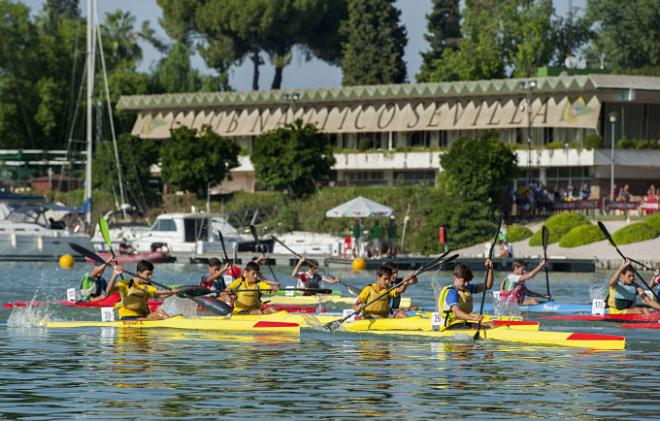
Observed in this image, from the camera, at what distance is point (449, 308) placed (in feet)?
91.6

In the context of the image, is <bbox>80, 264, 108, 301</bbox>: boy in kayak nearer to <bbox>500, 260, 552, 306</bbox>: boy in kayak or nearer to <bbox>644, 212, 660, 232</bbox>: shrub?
<bbox>500, 260, 552, 306</bbox>: boy in kayak

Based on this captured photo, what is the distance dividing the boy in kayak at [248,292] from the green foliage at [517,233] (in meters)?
36.8

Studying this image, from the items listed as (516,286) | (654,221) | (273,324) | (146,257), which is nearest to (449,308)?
(273,324)

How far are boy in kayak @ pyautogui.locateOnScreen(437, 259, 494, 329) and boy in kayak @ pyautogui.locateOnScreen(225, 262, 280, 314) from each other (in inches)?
220

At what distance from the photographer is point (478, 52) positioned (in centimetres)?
10588

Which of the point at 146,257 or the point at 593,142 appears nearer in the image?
the point at 146,257

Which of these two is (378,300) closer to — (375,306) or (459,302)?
(375,306)

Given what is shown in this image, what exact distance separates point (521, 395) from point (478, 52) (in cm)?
8555

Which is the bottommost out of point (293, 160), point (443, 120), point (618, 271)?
point (618, 271)

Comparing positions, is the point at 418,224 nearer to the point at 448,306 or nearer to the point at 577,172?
the point at 577,172

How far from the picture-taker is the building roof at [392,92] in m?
83.1

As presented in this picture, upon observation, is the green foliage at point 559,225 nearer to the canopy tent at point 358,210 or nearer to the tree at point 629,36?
the canopy tent at point 358,210

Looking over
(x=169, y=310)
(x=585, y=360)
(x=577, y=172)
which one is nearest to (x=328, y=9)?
(x=577, y=172)

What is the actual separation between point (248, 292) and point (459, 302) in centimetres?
650
